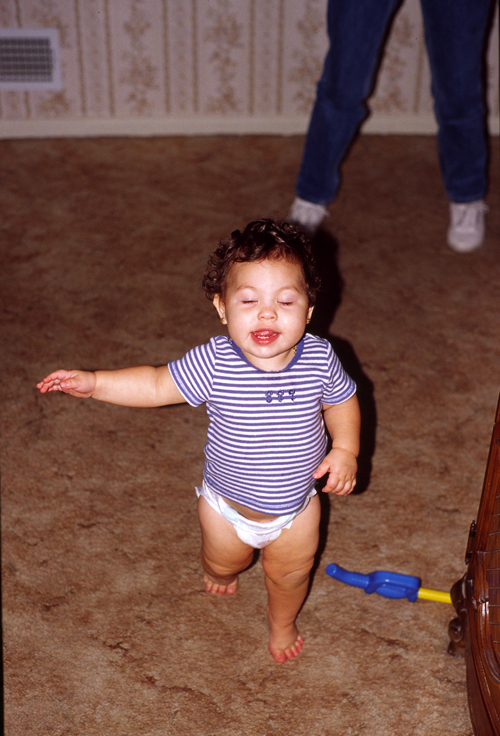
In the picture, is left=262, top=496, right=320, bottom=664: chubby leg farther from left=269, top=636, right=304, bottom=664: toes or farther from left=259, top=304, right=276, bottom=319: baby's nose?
left=259, top=304, right=276, bottom=319: baby's nose

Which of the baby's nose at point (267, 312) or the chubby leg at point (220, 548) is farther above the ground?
the baby's nose at point (267, 312)

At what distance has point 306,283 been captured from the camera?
968mm

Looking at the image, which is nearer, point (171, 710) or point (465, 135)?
point (171, 710)

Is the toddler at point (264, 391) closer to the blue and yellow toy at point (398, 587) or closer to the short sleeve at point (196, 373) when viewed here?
the short sleeve at point (196, 373)

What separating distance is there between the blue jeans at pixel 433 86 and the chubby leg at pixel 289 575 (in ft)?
4.13

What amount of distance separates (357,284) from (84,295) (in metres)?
0.74

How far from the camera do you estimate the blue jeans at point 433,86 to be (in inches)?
72.2

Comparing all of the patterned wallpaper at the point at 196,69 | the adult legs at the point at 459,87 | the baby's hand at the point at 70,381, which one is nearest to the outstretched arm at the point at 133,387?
the baby's hand at the point at 70,381

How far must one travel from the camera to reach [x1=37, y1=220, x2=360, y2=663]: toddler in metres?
0.94

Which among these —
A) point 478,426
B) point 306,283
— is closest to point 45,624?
point 306,283

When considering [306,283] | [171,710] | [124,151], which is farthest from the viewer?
[124,151]

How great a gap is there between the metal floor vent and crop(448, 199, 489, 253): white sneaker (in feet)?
5.28

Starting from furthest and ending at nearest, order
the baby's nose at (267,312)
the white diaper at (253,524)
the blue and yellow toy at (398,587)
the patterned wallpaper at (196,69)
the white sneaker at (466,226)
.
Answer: the patterned wallpaper at (196,69), the white sneaker at (466,226), the blue and yellow toy at (398,587), the white diaper at (253,524), the baby's nose at (267,312)

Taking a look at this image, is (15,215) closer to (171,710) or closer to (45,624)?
(45,624)
